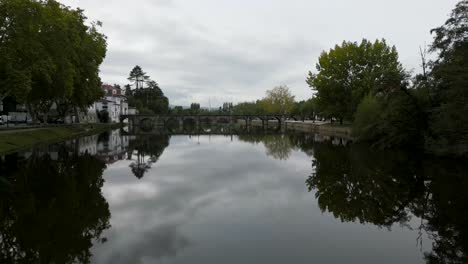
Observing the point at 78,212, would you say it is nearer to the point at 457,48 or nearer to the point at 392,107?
the point at 457,48

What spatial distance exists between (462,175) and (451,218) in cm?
1053

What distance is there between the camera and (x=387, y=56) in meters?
62.0

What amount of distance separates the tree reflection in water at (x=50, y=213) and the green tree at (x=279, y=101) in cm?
10718

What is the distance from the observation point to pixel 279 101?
130 meters

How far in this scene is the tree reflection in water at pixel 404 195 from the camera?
12.7 m

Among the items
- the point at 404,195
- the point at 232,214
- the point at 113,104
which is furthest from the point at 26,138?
the point at 113,104

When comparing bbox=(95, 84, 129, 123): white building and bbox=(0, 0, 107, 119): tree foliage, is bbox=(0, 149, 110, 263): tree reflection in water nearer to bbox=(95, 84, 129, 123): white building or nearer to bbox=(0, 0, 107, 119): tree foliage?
bbox=(0, 0, 107, 119): tree foliage

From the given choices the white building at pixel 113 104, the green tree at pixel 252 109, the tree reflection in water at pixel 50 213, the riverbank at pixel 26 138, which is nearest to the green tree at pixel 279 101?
the green tree at pixel 252 109

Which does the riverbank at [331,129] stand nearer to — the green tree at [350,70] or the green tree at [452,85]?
the green tree at [350,70]

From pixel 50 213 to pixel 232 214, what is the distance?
679 cm

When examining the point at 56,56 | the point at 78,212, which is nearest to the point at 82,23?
the point at 56,56

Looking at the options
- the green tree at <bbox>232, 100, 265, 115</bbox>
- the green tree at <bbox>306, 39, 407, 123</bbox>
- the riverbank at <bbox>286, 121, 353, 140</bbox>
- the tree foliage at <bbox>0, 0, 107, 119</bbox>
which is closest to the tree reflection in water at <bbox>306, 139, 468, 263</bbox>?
the tree foliage at <bbox>0, 0, 107, 119</bbox>

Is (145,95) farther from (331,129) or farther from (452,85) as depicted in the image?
(452,85)

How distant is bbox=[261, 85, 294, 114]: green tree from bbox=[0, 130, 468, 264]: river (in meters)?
103
